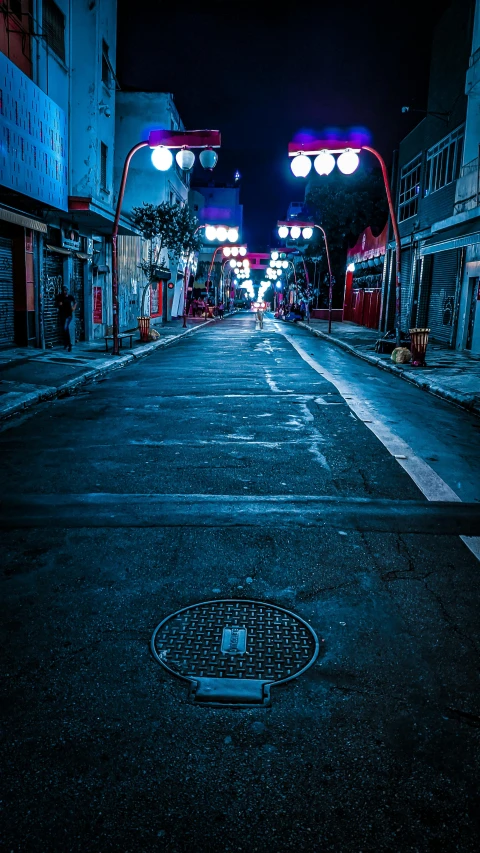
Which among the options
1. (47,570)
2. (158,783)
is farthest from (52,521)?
(158,783)

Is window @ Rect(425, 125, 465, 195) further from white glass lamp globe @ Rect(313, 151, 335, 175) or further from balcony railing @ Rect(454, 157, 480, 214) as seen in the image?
white glass lamp globe @ Rect(313, 151, 335, 175)

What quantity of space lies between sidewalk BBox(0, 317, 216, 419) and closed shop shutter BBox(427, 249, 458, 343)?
11.5m

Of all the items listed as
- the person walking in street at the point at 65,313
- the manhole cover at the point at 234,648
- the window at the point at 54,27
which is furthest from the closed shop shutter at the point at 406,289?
the manhole cover at the point at 234,648

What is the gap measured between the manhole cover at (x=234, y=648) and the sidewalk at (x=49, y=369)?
7.36 meters

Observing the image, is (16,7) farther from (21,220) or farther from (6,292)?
(6,292)

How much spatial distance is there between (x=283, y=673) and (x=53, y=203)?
57.6 feet

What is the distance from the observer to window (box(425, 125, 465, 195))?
940 inches

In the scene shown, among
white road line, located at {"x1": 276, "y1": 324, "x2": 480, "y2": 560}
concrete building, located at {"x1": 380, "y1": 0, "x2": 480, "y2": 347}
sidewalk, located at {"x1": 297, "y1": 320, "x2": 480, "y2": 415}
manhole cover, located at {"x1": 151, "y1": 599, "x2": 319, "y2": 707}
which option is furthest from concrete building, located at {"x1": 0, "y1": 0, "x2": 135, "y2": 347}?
manhole cover, located at {"x1": 151, "y1": 599, "x2": 319, "y2": 707}

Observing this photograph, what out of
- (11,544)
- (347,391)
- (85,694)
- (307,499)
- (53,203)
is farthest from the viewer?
(53,203)

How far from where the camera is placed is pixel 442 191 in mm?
25641

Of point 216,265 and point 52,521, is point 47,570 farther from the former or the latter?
point 216,265

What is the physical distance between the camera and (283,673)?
9.68 ft

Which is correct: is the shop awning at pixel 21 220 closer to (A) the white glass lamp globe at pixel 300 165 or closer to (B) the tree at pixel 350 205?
(A) the white glass lamp globe at pixel 300 165

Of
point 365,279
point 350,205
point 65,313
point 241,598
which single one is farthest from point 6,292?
point 350,205
